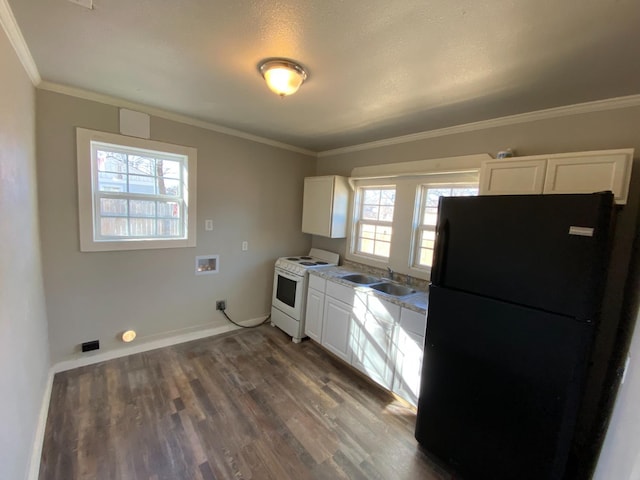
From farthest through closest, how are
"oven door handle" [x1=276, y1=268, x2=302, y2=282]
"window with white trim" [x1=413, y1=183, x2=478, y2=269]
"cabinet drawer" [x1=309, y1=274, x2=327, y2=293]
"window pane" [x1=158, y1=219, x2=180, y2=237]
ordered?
"oven door handle" [x1=276, y1=268, x2=302, y2=282] < "cabinet drawer" [x1=309, y1=274, x2=327, y2=293] < "window pane" [x1=158, y1=219, x2=180, y2=237] < "window with white trim" [x1=413, y1=183, x2=478, y2=269]

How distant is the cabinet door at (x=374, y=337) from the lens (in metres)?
2.34

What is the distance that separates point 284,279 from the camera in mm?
3457

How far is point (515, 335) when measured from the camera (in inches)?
56.5

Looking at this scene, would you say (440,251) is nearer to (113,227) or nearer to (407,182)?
(407,182)

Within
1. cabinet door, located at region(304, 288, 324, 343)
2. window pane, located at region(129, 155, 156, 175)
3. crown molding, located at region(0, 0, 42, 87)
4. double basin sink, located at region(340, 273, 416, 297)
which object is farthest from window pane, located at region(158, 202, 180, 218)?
double basin sink, located at region(340, 273, 416, 297)

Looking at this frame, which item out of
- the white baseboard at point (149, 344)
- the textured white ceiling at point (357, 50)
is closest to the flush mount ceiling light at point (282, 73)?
the textured white ceiling at point (357, 50)

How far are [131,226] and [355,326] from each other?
2.38 meters

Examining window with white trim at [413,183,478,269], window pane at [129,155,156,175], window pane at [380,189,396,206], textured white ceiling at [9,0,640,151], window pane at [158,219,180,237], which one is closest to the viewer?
textured white ceiling at [9,0,640,151]

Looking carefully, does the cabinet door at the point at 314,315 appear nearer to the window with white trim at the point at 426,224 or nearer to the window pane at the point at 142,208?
the window with white trim at the point at 426,224

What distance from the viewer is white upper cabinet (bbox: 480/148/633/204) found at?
1590 millimetres

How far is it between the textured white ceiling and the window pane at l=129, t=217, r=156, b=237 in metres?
1.12

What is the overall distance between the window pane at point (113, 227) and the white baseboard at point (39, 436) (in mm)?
1247

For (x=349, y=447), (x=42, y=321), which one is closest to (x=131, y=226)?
(x=42, y=321)

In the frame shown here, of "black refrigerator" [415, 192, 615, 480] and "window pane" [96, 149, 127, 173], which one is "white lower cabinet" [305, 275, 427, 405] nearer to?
"black refrigerator" [415, 192, 615, 480]
